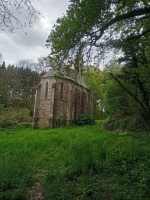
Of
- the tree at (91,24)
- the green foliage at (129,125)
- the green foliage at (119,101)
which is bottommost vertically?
the green foliage at (129,125)

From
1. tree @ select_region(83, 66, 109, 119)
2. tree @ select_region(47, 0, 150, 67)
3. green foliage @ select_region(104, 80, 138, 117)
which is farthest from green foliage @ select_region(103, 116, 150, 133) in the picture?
tree @ select_region(83, 66, 109, 119)

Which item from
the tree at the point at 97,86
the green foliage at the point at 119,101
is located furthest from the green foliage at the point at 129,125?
the tree at the point at 97,86

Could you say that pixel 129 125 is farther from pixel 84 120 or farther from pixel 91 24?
pixel 84 120

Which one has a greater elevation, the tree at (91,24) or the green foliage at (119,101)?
the tree at (91,24)

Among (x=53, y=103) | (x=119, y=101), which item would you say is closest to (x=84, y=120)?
(x=53, y=103)

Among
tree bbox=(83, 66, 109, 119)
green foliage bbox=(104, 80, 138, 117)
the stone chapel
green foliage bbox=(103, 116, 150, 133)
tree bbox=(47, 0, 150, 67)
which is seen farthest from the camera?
tree bbox=(83, 66, 109, 119)

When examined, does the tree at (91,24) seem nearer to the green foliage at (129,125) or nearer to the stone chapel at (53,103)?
the green foliage at (129,125)

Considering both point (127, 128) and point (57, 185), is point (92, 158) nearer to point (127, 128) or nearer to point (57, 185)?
point (57, 185)

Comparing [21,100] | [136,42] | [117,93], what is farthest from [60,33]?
[21,100]

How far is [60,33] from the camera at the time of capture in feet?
21.8

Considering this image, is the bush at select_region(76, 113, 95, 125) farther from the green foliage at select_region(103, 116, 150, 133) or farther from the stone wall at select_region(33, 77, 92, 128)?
the green foliage at select_region(103, 116, 150, 133)

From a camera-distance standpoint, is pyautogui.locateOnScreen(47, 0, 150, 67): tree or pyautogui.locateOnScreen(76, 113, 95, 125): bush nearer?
pyautogui.locateOnScreen(47, 0, 150, 67): tree

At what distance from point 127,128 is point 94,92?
27.1 metres

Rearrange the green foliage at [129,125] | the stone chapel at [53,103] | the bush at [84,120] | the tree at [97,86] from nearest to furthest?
the green foliage at [129,125], the stone chapel at [53,103], the bush at [84,120], the tree at [97,86]
